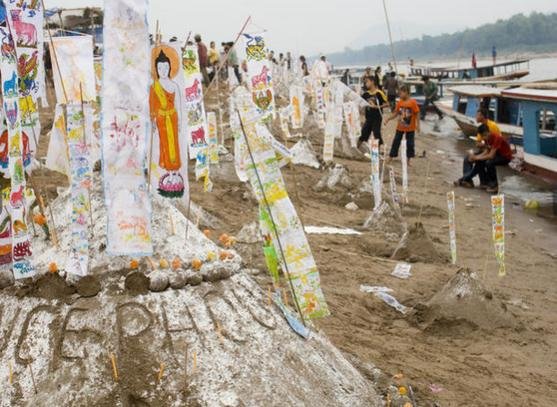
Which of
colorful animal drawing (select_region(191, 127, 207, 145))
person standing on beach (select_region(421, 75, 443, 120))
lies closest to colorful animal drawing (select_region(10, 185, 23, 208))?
colorful animal drawing (select_region(191, 127, 207, 145))

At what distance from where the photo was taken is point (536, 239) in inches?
503

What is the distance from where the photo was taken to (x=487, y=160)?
1591 cm

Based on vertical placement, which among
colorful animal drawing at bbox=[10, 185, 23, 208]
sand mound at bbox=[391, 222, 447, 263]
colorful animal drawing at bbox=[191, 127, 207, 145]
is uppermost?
colorful animal drawing at bbox=[10, 185, 23, 208]

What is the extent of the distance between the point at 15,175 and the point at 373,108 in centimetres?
1270

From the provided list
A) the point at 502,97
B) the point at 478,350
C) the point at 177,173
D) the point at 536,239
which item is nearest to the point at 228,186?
the point at 536,239

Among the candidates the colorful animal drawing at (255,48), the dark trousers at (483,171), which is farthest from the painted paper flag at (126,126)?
the dark trousers at (483,171)

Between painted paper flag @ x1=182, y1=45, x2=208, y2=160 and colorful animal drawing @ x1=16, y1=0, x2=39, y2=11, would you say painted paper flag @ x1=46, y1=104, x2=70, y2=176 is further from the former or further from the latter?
painted paper flag @ x1=182, y1=45, x2=208, y2=160

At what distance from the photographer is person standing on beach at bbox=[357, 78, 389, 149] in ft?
52.5

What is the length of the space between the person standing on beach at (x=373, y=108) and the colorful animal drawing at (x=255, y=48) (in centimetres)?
501

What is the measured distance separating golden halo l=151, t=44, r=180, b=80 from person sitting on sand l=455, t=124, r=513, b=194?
11858 mm

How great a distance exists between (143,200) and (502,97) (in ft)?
65.6

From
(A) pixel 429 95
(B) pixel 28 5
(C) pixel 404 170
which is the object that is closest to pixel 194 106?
(B) pixel 28 5

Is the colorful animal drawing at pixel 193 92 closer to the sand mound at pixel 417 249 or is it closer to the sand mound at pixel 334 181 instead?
the sand mound at pixel 417 249

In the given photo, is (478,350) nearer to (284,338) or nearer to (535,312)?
(535,312)
